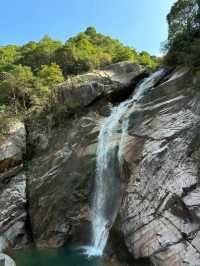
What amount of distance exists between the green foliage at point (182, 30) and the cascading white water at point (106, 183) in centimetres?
398

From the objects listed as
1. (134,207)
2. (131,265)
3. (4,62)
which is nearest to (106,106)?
(134,207)

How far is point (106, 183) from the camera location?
63.4ft

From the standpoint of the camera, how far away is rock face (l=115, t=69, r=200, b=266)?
12938 mm

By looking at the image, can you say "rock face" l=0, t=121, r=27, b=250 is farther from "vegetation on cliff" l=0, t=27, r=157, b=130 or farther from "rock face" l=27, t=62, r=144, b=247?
"vegetation on cliff" l=0, t=27, r=157, b=130

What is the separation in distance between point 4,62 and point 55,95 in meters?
17.0

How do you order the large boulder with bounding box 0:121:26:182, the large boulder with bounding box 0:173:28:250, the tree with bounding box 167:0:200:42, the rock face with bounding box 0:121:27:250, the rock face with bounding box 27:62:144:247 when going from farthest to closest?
the tree with bounding box 167:0:200:42 < the large boulder with bounding box 0:121:26:182 < the rock face with bounding box 0:121:27:250 < the large boulder with bounding box 0:173:28:250 < the rock face with bounding box 27:62:144:247

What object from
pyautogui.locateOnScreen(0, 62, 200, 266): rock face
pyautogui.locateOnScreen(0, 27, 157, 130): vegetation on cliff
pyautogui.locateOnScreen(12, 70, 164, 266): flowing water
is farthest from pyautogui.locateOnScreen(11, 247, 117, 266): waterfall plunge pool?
pyautogui.locateOnScreen(0, 27, 157, 130): vegetation on cliff

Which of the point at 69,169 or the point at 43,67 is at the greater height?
the point at 43,67

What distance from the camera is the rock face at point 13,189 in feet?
66.4

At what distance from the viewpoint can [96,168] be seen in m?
19.9

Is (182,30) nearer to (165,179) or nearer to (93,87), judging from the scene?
(93,87)

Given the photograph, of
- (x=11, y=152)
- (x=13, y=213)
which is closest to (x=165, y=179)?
(x=13, y=213)

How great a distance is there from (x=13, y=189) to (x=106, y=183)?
19.5 feet

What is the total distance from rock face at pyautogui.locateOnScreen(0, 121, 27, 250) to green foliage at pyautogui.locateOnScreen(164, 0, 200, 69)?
10.7m
